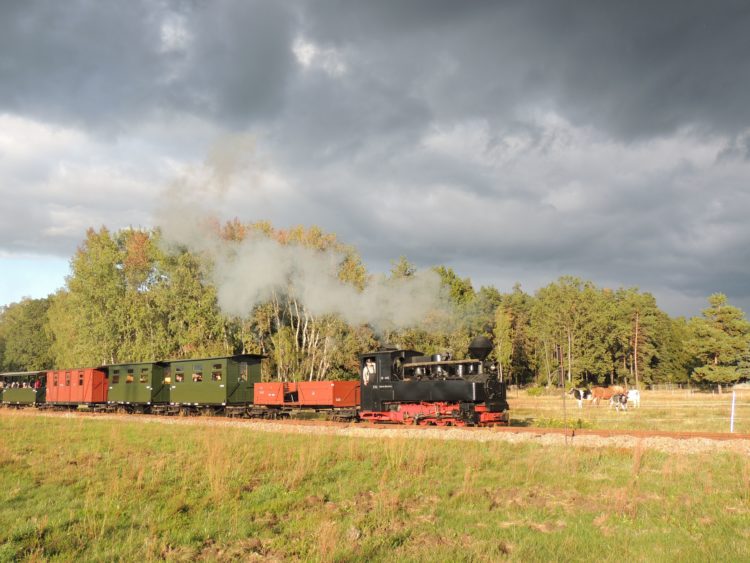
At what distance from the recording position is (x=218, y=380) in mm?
28797

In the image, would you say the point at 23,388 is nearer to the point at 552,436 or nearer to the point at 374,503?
the point at 552,436

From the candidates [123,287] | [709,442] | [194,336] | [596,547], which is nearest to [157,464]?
[596,547]

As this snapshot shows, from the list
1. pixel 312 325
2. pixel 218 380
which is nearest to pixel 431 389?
pixel 218 380


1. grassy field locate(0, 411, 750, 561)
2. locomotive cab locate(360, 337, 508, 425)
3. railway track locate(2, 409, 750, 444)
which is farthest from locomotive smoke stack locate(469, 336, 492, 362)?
grassy field locate(0, 411, 750, 561)

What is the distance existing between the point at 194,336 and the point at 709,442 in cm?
4011

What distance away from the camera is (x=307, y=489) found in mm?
11281

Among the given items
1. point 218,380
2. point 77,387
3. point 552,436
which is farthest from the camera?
point 77,387

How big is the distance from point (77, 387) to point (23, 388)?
970 cm

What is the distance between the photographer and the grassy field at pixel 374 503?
25.7 feet

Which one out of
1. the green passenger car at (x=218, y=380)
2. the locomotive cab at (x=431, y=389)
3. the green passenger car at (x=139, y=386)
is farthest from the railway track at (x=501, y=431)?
the green passenger car at (x=139, y=386)

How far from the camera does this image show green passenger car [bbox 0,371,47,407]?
4185cm

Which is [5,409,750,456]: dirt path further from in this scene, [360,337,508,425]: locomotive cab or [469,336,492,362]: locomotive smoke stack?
[469,336,492,362]: locomotive smoke stack

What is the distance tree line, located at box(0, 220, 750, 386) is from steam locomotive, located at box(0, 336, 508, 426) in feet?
13.4

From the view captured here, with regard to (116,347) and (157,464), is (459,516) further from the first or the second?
(116,347)
